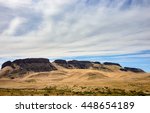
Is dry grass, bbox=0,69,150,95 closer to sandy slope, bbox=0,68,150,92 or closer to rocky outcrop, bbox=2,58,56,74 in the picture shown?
sandy slope, bbox=0,68,150,92

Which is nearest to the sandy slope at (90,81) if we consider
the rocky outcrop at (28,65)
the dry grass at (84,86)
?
the dry grass at (84,86)

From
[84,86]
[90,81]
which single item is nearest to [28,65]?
[90,81]

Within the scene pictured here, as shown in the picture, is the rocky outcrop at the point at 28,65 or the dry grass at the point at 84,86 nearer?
the dry grass at the point at 84,86

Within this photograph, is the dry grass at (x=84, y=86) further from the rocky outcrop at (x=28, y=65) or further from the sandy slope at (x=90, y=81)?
the rocky outcrop at (x=28, y=65)

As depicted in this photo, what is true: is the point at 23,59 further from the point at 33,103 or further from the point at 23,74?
the point at 33,103

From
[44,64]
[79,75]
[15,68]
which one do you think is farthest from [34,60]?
[79,75]

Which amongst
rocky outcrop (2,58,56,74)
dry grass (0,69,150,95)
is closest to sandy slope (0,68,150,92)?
dry grass (0,69,150,95)

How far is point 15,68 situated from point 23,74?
45.1 ft

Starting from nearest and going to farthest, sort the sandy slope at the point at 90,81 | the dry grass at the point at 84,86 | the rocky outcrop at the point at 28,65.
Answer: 1. the dry grass at the point at 84,86
2. the sandy slope at the point at 90,81
3. the rocky outcrop at the point at 28,65

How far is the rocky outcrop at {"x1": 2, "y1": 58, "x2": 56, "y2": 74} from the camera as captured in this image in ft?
596

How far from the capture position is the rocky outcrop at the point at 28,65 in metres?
182

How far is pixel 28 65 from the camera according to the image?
19012cm

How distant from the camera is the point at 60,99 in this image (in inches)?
882

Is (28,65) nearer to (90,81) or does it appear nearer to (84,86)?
(90,81)
